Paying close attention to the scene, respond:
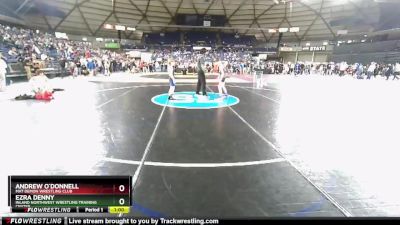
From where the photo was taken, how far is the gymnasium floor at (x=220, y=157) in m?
2.27

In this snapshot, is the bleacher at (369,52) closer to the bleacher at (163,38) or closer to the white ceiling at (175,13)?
the white ceiling at (175,13)

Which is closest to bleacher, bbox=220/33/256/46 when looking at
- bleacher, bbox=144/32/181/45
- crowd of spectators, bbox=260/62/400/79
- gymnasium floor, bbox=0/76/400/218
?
bleacher, bbox=144/32/181/45

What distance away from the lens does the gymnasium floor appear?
227 centimetres

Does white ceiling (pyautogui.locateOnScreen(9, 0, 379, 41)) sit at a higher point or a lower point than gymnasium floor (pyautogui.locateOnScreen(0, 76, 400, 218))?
higher

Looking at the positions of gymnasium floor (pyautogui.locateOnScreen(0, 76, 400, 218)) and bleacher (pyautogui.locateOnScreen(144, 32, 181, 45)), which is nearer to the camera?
gymnasium floor (pyautogui.locateOnScreen(0, 76, 400, 218))

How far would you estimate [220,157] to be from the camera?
3436 mm

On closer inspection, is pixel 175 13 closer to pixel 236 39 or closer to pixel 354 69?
pixel 236 39

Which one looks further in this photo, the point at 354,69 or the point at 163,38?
the point at 163,38

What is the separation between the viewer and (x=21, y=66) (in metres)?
13.1

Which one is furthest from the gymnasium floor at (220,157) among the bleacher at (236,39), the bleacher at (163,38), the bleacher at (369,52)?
the bleacher at (236,39)
